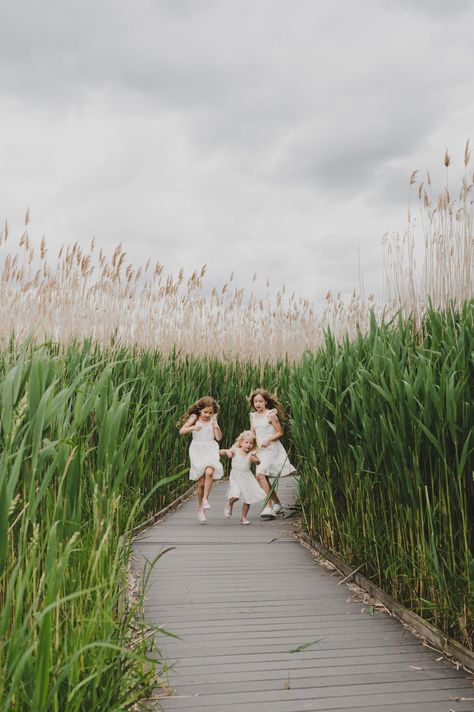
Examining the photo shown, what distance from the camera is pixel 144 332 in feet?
32.4

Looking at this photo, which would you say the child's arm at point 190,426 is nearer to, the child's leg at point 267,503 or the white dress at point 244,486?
the white dress at point 244,486

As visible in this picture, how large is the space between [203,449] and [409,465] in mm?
3757

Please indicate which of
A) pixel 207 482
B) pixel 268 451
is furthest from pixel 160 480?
pixel 268 451

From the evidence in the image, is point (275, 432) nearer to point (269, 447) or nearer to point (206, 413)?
point (269, 447)

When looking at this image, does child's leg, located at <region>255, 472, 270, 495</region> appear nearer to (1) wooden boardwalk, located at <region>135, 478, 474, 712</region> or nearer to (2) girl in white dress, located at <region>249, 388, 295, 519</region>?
(2) girl in white dress, located at <region>249, 388, 295, 519</region>

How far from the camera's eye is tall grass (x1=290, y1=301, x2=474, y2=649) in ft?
10.2

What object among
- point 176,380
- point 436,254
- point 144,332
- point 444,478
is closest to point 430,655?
point 444,478

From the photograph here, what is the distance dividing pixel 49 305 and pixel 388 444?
5904 mm

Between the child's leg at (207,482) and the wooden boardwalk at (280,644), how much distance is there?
1371mm

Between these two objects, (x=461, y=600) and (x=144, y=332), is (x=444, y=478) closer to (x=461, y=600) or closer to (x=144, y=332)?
(x=461, y=600)

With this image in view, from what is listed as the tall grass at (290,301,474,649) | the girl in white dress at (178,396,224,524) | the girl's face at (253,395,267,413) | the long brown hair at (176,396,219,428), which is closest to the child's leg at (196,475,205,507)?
the girl in white dress at (178,396,224,524)

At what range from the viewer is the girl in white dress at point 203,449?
6707 millimetres

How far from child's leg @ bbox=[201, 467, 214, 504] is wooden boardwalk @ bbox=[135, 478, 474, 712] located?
1.37 metres

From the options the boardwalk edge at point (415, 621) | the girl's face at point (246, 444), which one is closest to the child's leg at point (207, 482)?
the girl's face at point (246, 444)
